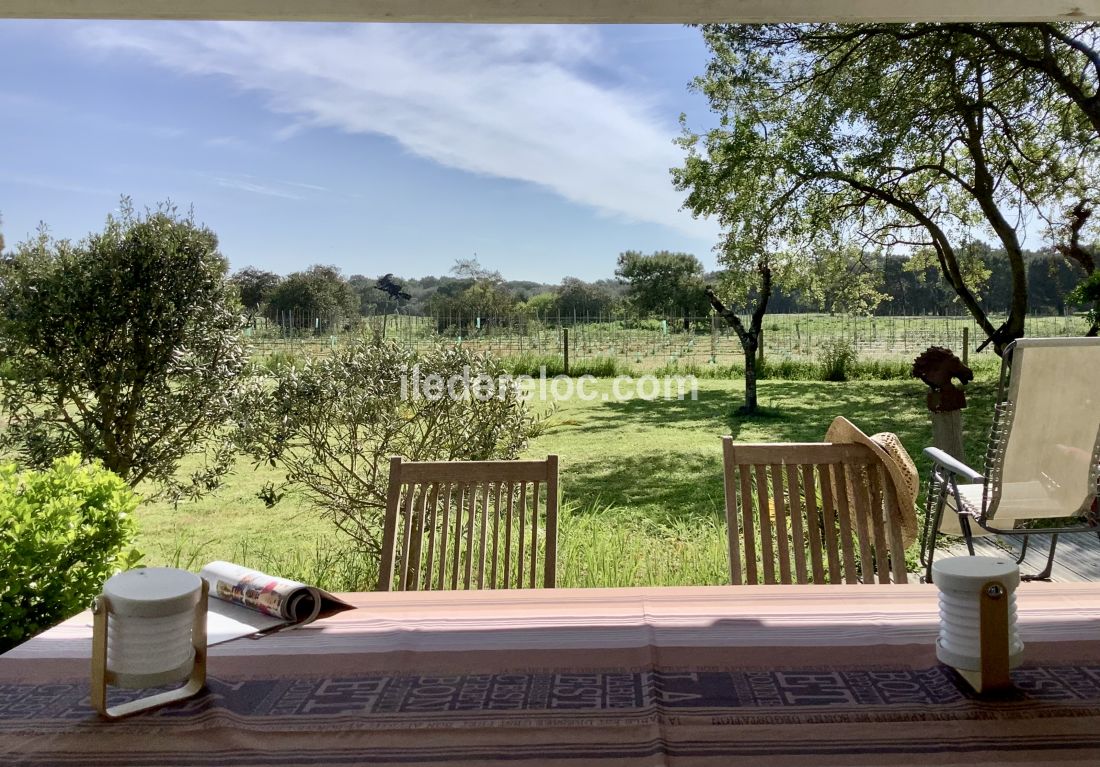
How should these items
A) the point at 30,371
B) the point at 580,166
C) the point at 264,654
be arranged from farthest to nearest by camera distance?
the point at 580,166
the point at 30,371
the point at 264,654

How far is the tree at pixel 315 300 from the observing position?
516 cm

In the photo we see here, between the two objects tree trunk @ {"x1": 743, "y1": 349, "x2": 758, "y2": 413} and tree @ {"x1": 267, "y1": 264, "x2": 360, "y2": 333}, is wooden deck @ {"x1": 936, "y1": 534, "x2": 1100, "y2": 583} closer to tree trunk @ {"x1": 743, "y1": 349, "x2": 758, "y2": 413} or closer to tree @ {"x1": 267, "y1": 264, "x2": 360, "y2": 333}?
tree trunk @ {"x1": 743, "y1": 349, "x2": 758, "y2": 413}

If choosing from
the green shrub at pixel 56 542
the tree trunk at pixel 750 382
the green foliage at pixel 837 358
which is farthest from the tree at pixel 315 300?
the green foliage at pixel 837 358

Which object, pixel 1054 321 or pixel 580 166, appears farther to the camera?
pixel 580 166

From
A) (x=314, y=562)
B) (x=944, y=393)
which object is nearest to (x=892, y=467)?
(x=944, y=393)

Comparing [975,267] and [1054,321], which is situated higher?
[975,267]

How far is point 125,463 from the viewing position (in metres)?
4.11

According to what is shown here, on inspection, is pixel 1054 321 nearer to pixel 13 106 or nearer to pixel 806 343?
pixel 806 343

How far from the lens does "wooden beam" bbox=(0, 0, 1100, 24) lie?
2174 mm

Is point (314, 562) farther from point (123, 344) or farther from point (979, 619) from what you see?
point (979, 619)

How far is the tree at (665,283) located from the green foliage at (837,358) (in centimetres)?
101

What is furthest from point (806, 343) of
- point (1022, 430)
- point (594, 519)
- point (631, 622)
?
point (631, 622)

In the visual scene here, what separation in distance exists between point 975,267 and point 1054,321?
68 centimetres

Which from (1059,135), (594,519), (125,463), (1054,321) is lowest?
(594,519)
